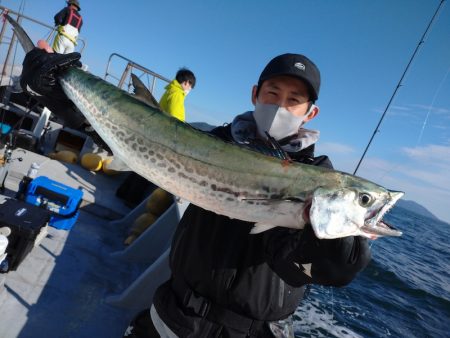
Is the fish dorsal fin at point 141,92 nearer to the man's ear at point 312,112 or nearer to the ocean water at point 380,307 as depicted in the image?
the man's ear at point 312,112

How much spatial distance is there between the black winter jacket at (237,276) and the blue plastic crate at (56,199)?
3313 mm

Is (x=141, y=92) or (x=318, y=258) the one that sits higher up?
(x=141, y=92)

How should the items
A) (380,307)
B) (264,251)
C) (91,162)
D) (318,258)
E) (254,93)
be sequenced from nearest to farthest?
(318,258) < (264,251) < (254,93) < (91,162) < (380,307)

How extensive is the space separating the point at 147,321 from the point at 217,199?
127cm

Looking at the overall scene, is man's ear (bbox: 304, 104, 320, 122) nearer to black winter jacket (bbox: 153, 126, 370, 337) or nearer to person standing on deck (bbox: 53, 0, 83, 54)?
A: black winter jacket (bbox: 153, 126, 370, 337)

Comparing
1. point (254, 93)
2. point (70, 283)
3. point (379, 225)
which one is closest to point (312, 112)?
point (254, 93)

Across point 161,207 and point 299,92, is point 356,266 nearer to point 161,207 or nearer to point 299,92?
point 299,92

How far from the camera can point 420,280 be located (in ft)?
52.9

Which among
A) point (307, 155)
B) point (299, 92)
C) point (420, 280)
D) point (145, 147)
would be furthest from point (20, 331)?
point (420, 280)

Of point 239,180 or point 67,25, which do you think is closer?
point 239,180

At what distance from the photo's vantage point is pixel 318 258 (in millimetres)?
1750

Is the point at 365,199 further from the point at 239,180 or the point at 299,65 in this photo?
the point at 299,65

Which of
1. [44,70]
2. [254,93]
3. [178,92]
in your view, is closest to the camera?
[44,70]

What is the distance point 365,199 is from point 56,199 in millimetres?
4578
